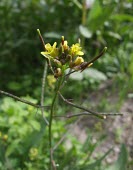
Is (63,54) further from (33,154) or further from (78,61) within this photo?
(33,154)

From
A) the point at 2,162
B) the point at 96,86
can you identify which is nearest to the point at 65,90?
the point at 96,86

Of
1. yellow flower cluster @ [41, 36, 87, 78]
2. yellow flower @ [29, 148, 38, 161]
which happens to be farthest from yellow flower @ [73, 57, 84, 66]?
yellow flower @ [29, 148, 38, 161]

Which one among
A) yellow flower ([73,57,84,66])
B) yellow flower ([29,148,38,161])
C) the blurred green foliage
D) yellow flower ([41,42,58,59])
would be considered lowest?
yellow flower ([29,148,38,161])

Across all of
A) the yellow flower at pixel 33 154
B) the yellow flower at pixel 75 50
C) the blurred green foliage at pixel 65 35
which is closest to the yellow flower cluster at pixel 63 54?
the yellow flower at pixel 75 50

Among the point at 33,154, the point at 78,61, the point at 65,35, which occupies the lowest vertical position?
the point at 33,154

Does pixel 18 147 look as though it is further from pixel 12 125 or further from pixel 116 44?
pixel 116 44

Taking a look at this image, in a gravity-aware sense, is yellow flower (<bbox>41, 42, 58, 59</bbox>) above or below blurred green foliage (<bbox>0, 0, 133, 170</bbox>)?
below

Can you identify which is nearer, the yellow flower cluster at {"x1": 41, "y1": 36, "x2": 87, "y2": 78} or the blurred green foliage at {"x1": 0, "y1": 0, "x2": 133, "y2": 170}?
the yellow flower cluster at {"x1": 41, "y1": 36, "x2": 87, "y2": 78}

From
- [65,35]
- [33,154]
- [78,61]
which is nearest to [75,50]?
[78,61]

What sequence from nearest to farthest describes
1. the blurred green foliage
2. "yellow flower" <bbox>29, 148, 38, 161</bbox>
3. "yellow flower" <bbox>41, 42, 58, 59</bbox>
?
"yellow flower" <bbox>41, 42, 58, 59</bbox> → "yellow flower" <bbox>29, 148, 38, 161</bbox> → the blurred green foliage

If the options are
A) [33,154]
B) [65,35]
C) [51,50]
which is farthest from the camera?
[65,35]

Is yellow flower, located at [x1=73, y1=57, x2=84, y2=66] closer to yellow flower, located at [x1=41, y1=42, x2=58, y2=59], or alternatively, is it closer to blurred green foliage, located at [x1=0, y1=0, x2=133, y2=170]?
yellow flower, located at [x1=41, y1=42, x2=58, y2=59]

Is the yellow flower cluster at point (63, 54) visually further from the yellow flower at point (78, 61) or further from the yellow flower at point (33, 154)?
the yellow flower at point (33, 154)
